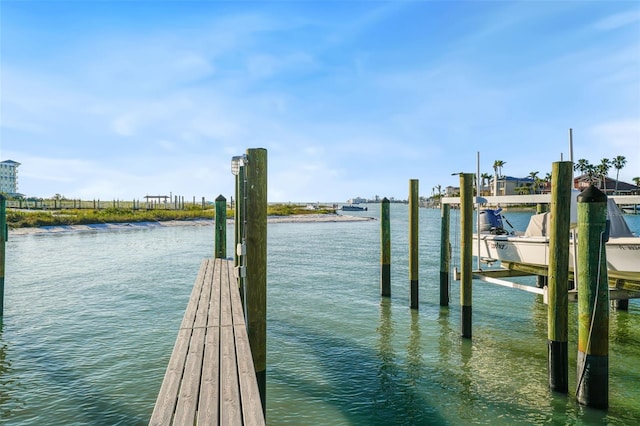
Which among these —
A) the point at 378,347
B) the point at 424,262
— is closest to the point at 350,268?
the point at 424,262

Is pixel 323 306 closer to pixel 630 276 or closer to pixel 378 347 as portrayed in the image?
pixel 378 347

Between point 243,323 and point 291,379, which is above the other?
point 243,323

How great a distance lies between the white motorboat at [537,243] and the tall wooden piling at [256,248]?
Answer: 7.40 m

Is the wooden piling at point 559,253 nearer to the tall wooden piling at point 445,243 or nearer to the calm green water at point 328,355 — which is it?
the calm green water at point 328,355

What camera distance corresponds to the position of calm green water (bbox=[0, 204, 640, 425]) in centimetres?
737

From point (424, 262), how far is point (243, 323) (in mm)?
20702

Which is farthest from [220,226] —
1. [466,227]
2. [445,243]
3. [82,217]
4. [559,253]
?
[82,217]

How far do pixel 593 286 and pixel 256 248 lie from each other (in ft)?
17.2

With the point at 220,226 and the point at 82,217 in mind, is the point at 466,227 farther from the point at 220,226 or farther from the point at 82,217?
the point at 82,217

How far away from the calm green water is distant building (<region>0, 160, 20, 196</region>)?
460 ft

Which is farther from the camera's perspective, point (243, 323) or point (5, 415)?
point (5, 415)

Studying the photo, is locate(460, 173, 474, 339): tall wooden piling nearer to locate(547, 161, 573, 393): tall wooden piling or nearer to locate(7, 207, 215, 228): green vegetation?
locate(547, 161, 573, 393): tall wooden piling

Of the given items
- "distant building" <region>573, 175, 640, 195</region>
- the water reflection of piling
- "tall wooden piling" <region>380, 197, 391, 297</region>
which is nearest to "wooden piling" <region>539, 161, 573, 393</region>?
"distant building" <region>573, 175, 640, 195</region>

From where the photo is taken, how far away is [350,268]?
24094mm
